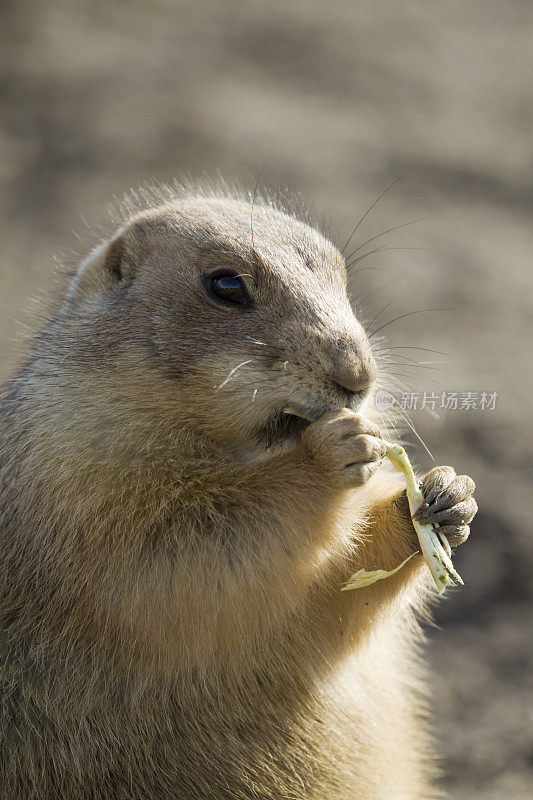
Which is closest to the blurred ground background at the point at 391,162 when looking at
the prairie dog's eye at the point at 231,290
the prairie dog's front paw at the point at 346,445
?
the prairie dog's eye at the point at 231,290

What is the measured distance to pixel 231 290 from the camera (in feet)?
12.6

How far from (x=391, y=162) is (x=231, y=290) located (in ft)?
24.2

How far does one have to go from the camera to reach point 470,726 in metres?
5.83

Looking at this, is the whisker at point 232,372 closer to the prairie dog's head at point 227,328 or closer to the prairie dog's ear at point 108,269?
the prairie dog's head at point 227,328

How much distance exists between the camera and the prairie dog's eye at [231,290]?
12.5 feet

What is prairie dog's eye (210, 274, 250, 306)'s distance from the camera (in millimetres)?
3809

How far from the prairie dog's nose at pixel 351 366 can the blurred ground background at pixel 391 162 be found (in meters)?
2.47

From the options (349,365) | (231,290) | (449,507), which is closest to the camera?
(349,365)

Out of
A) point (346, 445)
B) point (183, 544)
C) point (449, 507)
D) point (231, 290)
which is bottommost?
point (449, 507)

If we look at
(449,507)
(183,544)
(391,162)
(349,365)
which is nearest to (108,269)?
(183,544)

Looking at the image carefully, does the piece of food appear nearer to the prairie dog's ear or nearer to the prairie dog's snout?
the prairie dog's snout

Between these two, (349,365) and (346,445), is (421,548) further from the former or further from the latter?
(349,365)

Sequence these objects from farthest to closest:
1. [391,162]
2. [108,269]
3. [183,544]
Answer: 1. [391,162]
2. [108,269]
3. [183,544]

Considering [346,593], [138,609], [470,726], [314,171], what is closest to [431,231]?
[314,171]
